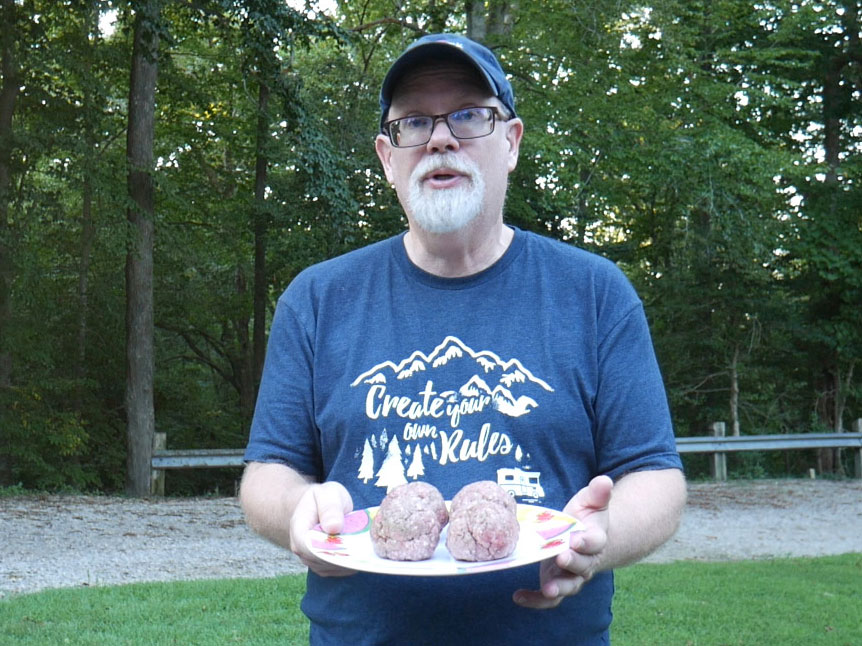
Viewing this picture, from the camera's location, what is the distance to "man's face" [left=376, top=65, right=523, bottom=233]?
2268mm

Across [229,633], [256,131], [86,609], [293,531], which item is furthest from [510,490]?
[256,131]

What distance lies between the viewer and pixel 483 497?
1.91m

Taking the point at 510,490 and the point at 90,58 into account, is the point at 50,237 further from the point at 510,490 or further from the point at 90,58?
the point at 510,490

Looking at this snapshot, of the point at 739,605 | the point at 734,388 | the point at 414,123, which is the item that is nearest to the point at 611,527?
the point at 414,123

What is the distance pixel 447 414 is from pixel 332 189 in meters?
11.8

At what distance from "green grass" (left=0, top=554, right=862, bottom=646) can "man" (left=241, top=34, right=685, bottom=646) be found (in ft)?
12.9

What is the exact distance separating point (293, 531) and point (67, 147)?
1317 centimetres

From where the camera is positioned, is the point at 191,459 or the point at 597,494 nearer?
the point at 597,494

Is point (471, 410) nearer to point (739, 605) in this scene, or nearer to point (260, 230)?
point (739, 605)

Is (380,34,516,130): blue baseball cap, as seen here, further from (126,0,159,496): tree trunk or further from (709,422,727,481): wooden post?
(709,422,727,481): wooden post

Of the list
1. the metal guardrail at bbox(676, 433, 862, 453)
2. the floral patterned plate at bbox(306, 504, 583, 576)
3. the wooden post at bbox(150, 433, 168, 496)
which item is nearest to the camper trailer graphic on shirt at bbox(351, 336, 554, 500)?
the floral patterned plate at bbox(306, 504, 583, 576)

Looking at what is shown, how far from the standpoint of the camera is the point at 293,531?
6.26 feet

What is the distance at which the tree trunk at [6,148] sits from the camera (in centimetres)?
1392

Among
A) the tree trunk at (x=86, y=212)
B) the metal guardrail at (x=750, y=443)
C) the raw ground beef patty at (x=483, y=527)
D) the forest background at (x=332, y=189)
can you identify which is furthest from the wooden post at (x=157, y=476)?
the raw ground beef patty at (x=483, y=527)
